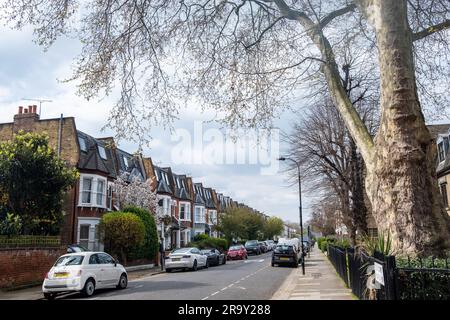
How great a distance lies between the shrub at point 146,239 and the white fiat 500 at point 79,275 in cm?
1238

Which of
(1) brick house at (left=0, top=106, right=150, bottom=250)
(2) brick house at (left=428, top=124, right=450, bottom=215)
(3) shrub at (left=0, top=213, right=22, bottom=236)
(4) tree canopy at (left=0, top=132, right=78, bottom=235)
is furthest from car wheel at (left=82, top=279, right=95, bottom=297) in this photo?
(2) brick house at (left=428, top=124, right=450, bottom=215)

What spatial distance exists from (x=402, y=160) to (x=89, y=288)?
38.7 feet

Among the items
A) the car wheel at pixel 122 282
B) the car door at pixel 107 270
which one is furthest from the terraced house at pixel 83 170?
the car door at pixel 107 270

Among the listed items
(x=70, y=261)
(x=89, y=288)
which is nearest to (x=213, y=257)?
(x=89, y=288)

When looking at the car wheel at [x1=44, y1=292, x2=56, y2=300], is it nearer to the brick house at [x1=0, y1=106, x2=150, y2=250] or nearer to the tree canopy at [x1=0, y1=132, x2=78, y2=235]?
the tree canopy at [x1=0, y1=132, x2=78, y2=235]

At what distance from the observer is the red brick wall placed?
16.4 m

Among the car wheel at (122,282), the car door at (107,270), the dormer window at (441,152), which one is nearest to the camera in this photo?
the car door at (107,270)

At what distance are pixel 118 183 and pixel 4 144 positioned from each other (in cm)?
1347

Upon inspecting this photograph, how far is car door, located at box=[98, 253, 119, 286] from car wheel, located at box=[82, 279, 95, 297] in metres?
0.64

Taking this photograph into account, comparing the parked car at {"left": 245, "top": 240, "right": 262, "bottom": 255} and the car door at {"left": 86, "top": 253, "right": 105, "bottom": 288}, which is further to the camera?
the parked car at {"left": 245, "top": 240, "right": 262, "bottom": 255}

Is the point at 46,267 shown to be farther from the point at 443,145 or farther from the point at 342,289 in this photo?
the point at 443,145

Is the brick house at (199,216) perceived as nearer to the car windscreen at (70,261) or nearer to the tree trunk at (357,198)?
the tree trunk at (357,198)

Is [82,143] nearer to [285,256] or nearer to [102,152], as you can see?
[102,152]

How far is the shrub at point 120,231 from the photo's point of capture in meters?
25.8
